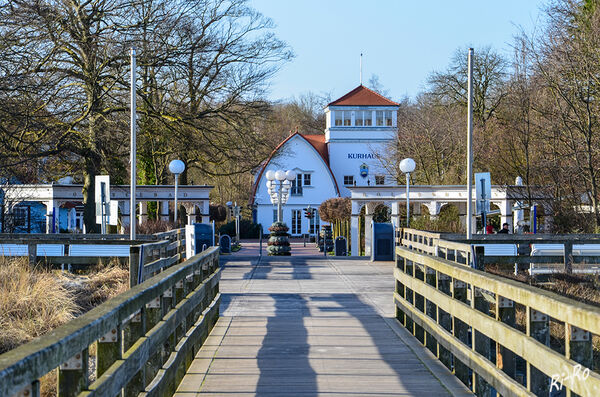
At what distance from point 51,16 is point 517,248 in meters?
14.7

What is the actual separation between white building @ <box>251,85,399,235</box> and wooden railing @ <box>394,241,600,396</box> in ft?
189

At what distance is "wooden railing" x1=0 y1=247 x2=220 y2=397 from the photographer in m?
3.38

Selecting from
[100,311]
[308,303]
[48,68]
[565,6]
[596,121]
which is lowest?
[308,303]

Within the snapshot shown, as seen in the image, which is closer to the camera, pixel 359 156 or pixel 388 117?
pixel 388 117

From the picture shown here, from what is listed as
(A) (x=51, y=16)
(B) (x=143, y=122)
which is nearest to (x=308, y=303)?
(A) (x=51, y=16)

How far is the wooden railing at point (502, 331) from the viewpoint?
15.3 ft

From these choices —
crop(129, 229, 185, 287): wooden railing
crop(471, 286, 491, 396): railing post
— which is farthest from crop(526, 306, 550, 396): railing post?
crop(129, 229, 185, 287): wooden railing

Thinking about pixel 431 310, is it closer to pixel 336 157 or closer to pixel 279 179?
pixel 279 179

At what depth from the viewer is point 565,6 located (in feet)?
96.7

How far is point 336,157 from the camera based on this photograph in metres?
70.2

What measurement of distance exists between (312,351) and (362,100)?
5995 centimetres

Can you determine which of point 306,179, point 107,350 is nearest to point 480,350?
point 107,350

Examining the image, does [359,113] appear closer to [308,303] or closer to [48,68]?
[48,68]

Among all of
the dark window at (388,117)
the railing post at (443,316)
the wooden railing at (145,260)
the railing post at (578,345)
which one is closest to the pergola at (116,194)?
the wooden railing at (145,260)
